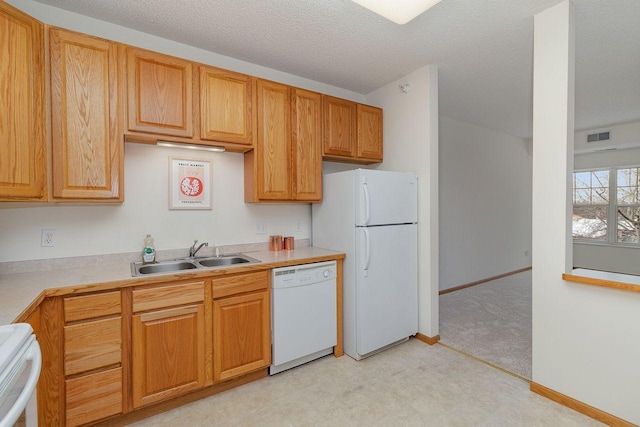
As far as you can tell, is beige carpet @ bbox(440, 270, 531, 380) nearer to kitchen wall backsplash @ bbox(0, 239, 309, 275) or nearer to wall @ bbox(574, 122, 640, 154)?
kitchen wall backsplash @ bbox(0, 239, 309, 275)

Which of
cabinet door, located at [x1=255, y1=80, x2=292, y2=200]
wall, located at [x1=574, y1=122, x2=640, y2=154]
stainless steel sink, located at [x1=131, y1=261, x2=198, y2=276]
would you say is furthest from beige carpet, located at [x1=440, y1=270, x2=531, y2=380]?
wall, located at [x1=574, y1=122, x2=640, y2=154]

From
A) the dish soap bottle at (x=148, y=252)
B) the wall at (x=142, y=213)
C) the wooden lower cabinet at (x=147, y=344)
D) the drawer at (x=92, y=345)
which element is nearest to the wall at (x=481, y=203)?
the wall at (x=142, y=213)

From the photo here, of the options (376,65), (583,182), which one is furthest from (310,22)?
(583,182)

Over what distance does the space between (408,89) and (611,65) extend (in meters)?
1.95

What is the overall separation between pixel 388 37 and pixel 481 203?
11.9ft

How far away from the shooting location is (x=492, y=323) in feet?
10.9

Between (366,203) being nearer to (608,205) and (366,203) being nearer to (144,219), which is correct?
(144,219)

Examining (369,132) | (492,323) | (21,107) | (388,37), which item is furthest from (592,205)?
(21,107)

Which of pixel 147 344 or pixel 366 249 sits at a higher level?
pixel 366 249

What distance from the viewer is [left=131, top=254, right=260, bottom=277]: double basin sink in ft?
7.23

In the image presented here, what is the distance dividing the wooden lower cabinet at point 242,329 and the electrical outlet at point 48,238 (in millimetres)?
1162

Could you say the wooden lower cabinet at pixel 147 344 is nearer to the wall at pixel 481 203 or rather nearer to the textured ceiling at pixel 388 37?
the textured ceiling at pixel 388 37

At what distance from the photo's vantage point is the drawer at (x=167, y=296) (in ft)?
5.98

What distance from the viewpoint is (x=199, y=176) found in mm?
2561
